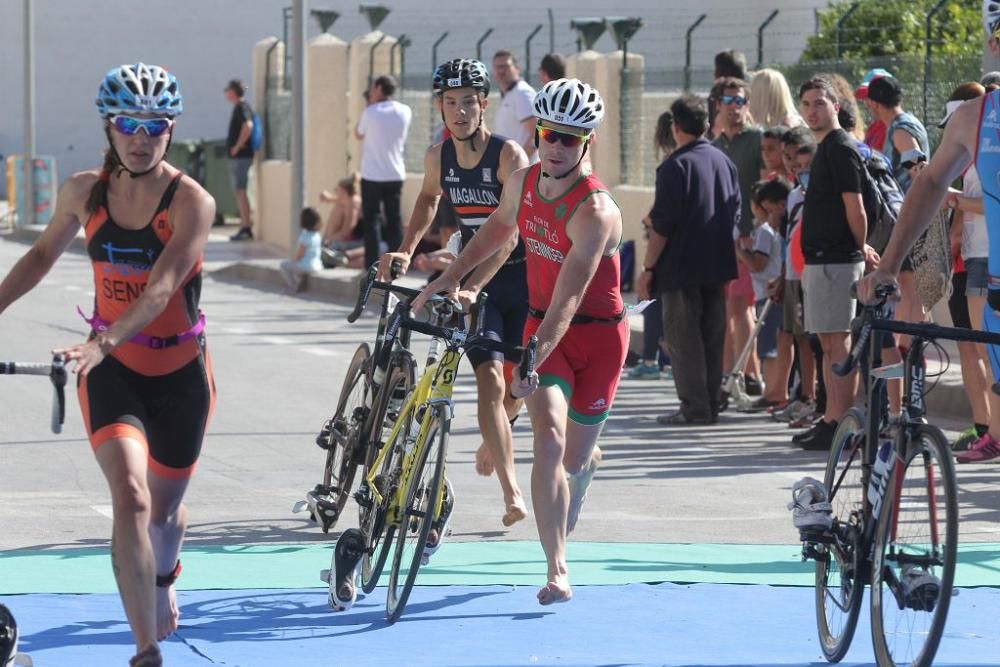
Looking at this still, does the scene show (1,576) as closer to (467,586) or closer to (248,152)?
(467,586)

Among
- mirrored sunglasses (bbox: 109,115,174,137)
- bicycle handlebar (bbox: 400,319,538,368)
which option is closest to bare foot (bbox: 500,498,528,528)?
bicycle handlebar (bbox: 400,319,538,368)

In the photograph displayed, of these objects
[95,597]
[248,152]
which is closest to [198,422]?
[95,597]

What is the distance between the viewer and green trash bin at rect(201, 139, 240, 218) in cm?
2861

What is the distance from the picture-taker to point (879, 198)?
9914mm

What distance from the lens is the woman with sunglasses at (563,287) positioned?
6.46 m

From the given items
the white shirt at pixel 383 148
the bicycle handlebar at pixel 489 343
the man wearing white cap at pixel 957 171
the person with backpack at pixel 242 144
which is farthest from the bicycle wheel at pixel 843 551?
the person with backpack at pixel 242 144

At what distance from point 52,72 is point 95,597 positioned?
31.6 m

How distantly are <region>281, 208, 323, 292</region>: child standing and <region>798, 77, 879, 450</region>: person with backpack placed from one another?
10.2 meters

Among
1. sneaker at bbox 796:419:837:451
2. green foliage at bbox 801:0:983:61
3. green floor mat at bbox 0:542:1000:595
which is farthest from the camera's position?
green foliage at bbox 801:0:983:61

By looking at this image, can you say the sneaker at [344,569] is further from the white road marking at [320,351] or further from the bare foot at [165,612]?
the white road marking at [320,351]

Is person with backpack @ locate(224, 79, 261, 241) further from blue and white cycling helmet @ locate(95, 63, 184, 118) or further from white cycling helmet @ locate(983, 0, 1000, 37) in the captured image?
white cycling helmet @ locate(983, 0, 1000, 37)

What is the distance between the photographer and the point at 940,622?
198 inches

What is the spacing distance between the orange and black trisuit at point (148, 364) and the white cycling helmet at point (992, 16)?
246 cm

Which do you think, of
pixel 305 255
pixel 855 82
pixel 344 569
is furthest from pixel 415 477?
pixel 305 255
